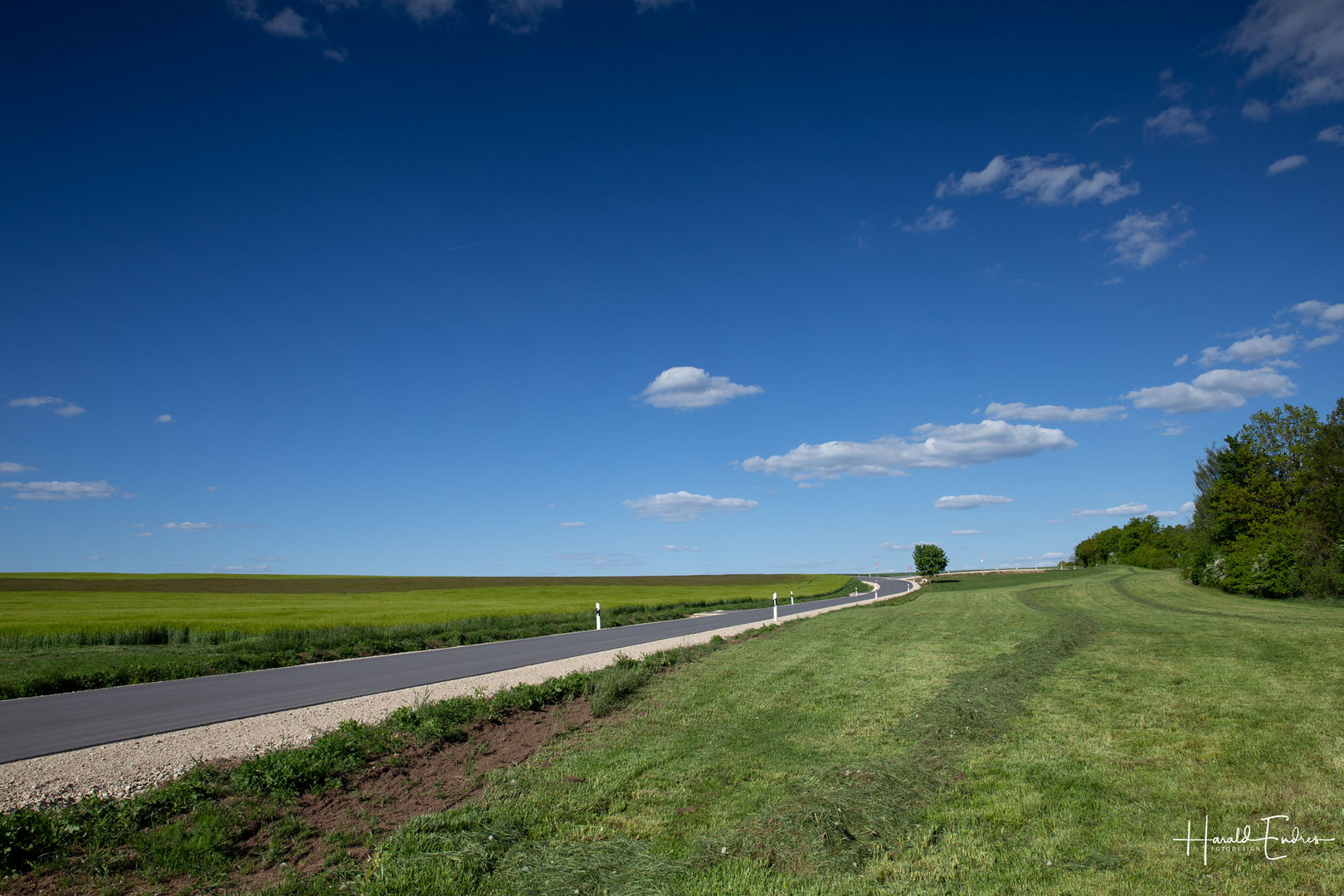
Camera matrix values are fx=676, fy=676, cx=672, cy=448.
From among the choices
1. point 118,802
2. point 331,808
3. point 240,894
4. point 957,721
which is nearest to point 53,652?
point 118,802

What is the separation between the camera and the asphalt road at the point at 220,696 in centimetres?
952

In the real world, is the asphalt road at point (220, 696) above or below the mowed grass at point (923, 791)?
below

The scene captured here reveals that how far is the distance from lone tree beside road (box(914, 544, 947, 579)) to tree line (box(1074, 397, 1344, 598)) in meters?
51.4

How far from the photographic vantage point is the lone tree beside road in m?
108

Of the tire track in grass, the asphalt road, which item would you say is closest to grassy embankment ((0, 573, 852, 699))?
the asphalt road

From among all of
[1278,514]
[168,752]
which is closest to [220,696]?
[168,752]

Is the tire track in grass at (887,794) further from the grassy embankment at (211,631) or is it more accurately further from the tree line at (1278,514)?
the tree line at (1278,514)

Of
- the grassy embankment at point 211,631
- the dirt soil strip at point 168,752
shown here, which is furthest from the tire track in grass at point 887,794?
the grassy embankment at point 211,631

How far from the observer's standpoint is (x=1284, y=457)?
44844mm

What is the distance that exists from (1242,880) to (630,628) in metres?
25.2

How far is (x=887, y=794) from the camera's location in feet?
19.7

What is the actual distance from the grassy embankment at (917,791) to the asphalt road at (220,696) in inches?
232

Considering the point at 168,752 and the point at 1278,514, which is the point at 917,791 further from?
the point at 1278,514

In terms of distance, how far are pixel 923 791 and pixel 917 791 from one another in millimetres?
51
